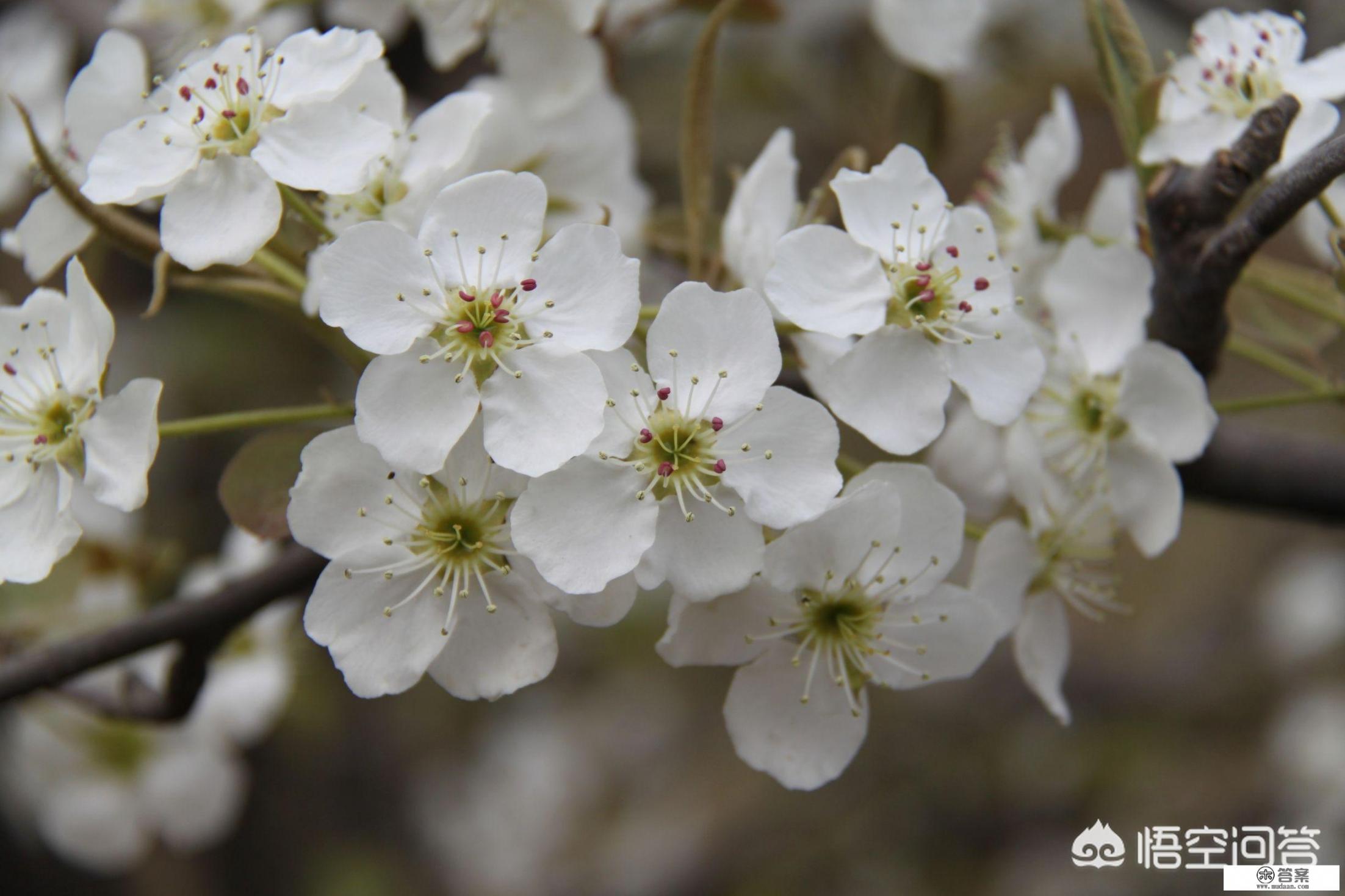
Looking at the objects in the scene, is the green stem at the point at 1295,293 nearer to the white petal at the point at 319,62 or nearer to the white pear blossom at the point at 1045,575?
the white pear blossom at the point at 1045,575

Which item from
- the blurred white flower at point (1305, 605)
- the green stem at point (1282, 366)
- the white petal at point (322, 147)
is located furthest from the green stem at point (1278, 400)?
the blurred white flower at point (1305, 605)

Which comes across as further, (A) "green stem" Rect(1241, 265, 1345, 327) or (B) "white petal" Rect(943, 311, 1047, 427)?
(A) "green stem" Rect(1241, 265, 1345, 327)

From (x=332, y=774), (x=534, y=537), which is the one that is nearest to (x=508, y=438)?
(x=534, y=537)

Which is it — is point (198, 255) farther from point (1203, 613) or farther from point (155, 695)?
point (1203, 613)

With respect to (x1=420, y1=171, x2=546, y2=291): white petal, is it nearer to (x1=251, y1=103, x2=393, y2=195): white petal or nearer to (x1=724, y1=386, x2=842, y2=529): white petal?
(x1=251, y1=103, x2=393, y2=195): white petal

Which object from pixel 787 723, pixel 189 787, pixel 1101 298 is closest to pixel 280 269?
pixel 787 723

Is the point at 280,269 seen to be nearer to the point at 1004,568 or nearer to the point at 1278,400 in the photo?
the point at 1004,568

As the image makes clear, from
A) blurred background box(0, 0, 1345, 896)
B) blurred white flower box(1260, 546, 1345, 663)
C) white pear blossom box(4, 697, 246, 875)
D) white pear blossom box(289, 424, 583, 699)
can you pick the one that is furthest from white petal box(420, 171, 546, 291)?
blurred white flower box(1260, 546, 1345, 663)
